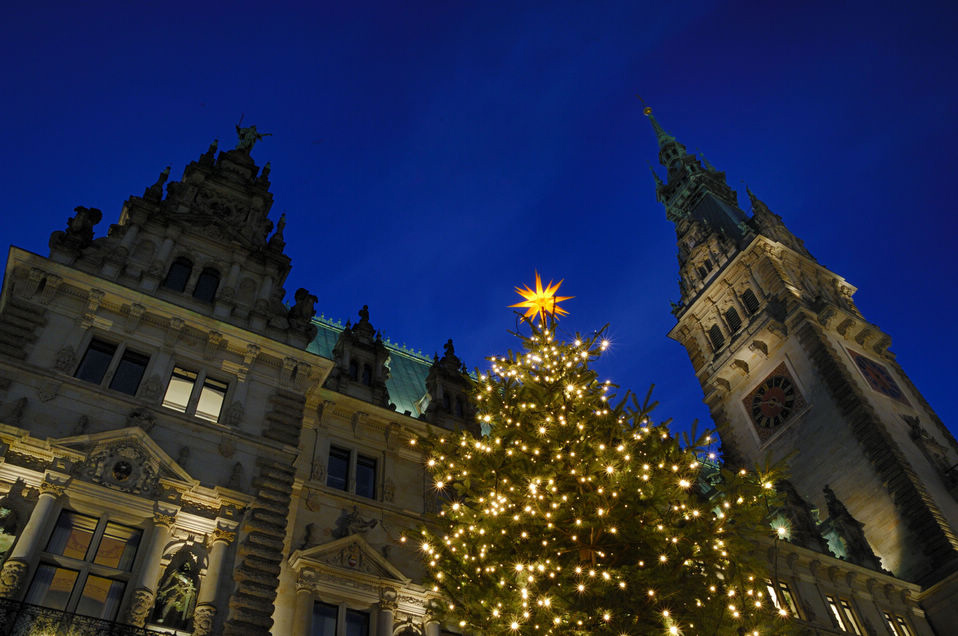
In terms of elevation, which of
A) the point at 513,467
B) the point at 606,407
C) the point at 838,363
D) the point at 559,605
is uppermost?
the point at 838,363

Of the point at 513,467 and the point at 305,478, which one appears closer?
the point at 513,467

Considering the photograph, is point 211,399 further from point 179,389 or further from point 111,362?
point 111,362

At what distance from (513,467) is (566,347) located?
4128 mm

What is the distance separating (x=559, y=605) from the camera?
14.4 metres

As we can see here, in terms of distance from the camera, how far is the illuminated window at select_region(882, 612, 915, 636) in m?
31.7

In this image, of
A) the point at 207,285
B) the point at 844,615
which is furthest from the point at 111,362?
the point at 844,615

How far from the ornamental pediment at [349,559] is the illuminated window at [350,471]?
2.13 meters

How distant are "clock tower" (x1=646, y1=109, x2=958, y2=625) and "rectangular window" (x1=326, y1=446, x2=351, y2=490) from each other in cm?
1669

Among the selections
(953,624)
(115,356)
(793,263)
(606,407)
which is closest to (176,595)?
(115,356)

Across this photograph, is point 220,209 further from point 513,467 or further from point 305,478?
point 513,467

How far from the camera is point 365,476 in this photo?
75.2ft

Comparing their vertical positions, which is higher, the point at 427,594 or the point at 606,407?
the point at 606,407

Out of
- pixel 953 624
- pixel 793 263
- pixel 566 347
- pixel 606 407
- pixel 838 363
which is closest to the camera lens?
pixel 606 407

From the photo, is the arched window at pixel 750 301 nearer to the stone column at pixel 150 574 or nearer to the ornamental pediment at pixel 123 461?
the ornamental pediment at pixel 123 461
